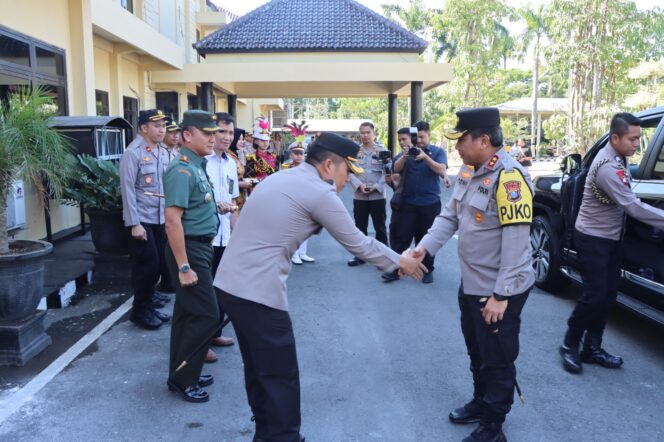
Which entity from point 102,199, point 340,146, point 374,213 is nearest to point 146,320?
point 102,199

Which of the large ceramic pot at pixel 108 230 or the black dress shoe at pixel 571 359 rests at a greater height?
the large ceramic pot at pixel 108 230

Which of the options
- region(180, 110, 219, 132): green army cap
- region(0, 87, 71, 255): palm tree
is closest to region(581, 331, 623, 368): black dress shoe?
region(180, 110, 219, 132): green army cap

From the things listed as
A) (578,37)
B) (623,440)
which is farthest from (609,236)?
(578,37)

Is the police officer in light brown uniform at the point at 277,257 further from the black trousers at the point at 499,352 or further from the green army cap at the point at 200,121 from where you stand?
the green army cap at the point at 200,121

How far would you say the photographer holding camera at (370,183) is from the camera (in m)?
7.59

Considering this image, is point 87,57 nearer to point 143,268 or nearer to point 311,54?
point 143,268

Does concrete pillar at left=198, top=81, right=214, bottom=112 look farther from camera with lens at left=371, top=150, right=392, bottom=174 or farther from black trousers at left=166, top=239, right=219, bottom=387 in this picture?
black trousers at left=166, top=239, right=219, bottom=387

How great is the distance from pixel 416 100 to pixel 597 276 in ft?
40.5

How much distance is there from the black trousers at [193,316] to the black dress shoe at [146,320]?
132 centimetres

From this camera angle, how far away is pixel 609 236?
4062mm

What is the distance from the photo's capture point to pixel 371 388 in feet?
12.9

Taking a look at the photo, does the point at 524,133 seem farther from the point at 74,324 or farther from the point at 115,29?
the point at 74,324

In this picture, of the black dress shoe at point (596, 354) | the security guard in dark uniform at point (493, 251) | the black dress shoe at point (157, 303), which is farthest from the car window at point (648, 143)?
the black dress shoe at point (157, 303)

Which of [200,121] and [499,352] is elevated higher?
[200,121]
